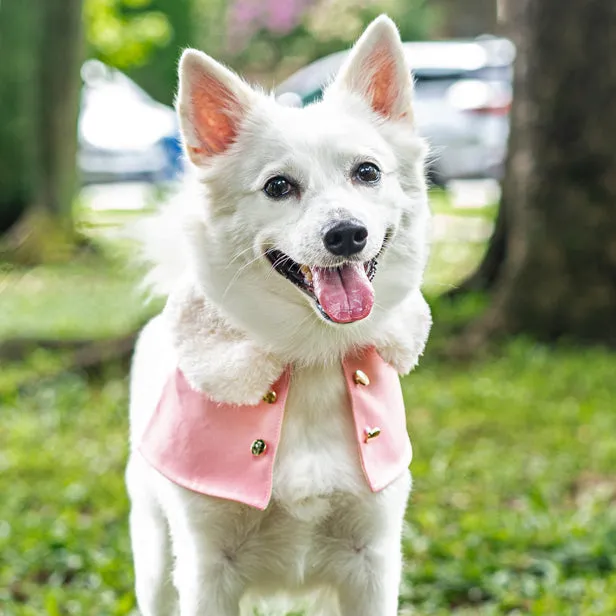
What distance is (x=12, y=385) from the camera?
8102mm

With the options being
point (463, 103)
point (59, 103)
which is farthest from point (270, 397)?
point (463, 103)

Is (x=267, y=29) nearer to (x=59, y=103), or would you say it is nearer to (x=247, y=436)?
(x=59, y=103)

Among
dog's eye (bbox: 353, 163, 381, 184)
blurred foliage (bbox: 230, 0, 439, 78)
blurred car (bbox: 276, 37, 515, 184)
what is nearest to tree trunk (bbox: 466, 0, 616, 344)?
dog's eye (bbox: 353, 163, 381, 184)

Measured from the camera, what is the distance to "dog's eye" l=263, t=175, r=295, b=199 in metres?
3.09

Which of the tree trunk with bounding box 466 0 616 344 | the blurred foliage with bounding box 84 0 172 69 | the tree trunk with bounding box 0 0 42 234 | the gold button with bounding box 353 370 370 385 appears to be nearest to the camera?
the gold button with bounding box 353 370 370 385

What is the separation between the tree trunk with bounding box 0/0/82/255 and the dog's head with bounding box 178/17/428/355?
11.0 meters

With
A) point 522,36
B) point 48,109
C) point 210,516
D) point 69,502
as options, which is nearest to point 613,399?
point 522,36

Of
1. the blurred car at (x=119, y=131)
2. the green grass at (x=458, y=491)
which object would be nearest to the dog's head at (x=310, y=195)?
the green grass at (x=458, y=491)

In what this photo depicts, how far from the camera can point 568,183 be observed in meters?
8.37

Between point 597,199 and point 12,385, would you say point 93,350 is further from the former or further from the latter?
point 597,199

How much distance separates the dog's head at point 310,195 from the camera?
119 inches

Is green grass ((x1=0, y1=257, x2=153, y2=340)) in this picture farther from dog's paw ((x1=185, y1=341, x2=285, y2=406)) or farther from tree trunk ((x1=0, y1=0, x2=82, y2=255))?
dog's paw ((x1=185, y1=341, x2=285, y2=406))

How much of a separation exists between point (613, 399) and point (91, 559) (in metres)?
3.75

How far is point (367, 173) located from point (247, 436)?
82 cm
